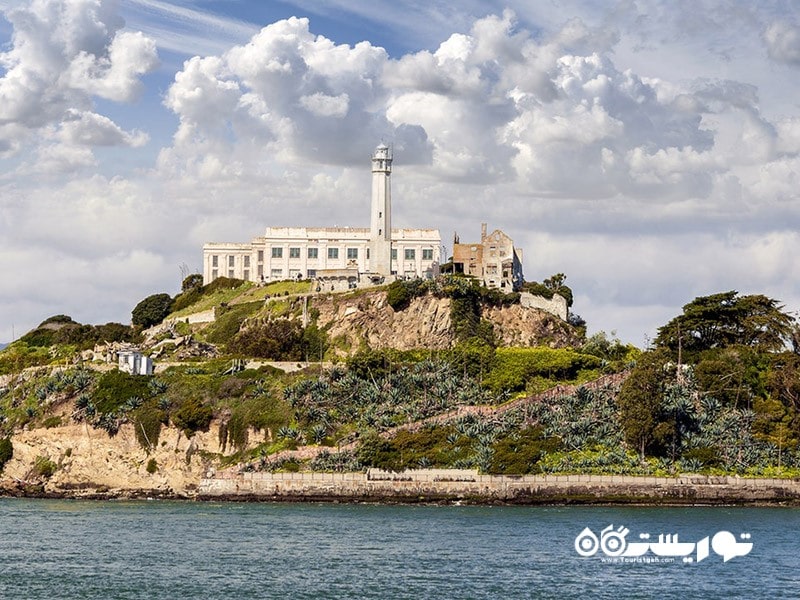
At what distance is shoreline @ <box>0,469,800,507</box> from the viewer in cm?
8325

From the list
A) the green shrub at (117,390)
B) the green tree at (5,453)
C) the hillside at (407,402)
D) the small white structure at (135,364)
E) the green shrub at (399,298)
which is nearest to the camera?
the hillside at (407,402)

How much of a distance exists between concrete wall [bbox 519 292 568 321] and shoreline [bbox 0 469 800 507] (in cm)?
3264

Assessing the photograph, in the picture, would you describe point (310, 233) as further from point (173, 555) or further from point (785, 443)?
point (173, 555)

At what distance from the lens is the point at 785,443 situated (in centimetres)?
8825

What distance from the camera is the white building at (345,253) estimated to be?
393 feet

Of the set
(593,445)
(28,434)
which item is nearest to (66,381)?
(28,434)

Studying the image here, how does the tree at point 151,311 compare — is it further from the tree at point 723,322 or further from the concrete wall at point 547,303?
the tree at point 723,322

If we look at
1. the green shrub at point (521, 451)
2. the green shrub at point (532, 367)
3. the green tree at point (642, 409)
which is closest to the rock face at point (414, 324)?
the green shrub at point (532, 367)

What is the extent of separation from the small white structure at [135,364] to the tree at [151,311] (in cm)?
2798

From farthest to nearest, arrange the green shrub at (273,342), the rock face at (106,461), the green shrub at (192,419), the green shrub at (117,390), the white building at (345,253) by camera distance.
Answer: the white building at (345,253) < the green shrub at (273,342) < the green shrub at (117,390) < the green shrub at (192,419) < the rock face at (106,461)

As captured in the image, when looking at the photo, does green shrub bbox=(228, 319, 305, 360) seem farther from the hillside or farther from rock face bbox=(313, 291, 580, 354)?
rock face bbox=(313, 291, 580, 354)

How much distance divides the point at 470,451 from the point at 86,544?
29.4 m

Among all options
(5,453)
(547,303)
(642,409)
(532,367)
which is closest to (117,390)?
(5,453)

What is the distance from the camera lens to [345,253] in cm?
12644
